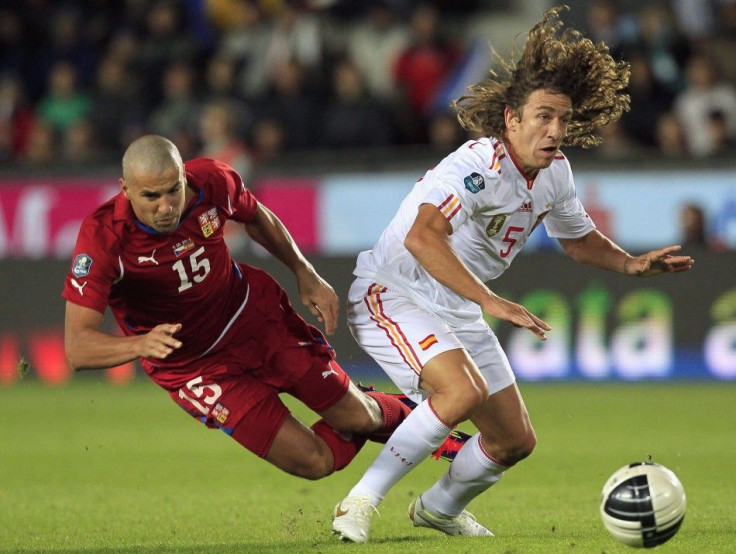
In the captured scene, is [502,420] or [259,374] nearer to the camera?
[502,420]

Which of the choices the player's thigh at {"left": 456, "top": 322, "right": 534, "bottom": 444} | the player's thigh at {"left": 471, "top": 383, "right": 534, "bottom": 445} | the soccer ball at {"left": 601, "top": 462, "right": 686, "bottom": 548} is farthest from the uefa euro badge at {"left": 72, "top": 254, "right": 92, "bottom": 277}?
the soccer ball at {"left": 601, "top": 462, "right": 686, "bottom": 548}

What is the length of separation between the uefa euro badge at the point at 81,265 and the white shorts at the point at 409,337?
4.58 feet

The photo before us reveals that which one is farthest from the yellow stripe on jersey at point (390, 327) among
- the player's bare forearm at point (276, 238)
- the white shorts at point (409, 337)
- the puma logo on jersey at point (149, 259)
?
the puma logo on jersey at point (149, 259)

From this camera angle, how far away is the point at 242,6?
644 inches

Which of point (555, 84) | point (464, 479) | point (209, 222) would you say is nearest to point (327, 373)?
point (464, 479)

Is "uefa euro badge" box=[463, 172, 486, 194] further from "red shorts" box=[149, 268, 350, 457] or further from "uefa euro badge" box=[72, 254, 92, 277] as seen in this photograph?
"uefa euro badge" box=[72, 254, 92, 277]

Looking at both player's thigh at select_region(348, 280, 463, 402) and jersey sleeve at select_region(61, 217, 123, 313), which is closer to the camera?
jersey sleeve at select_region(61, 217, 123, 313)

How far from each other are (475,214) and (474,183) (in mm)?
198

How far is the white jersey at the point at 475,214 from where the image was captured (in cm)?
602

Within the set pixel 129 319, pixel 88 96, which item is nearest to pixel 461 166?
pixel 129 319

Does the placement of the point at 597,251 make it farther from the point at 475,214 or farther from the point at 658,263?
the point at 475,214

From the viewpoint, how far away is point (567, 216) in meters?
6.62

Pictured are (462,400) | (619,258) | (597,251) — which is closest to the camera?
(462,400)

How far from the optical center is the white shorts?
20.1 ft
